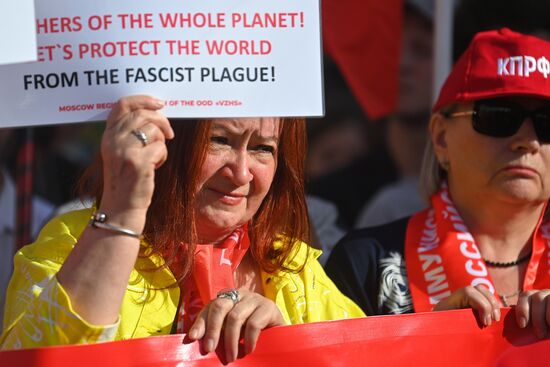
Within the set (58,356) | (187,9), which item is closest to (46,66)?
(187,9)

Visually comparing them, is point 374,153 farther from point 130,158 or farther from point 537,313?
point 130,158

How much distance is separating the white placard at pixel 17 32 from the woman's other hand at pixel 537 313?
135 centimetres

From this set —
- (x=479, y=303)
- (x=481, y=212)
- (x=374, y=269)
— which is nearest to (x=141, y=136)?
(x=479, y=303)

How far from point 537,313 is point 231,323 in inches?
32.4

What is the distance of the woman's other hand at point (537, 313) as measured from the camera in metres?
2.53

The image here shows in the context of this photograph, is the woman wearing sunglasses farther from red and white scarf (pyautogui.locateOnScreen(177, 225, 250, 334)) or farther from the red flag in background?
the red flag in background

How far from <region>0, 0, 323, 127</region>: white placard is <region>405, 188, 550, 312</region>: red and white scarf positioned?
974mm

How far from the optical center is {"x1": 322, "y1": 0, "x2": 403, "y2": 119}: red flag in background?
488cm

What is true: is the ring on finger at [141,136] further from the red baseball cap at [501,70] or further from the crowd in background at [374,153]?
the crowd in background at [374,153]

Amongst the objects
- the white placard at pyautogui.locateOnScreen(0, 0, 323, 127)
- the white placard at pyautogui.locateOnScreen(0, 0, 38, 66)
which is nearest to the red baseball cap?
the white placard at pyautogui.locateOnScreen(0, 0, 323, 127)

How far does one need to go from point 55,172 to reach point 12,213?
4.89ft

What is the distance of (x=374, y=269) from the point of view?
3.09 metres

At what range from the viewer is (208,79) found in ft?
7.24

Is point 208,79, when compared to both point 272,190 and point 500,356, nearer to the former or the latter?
point 272,190
